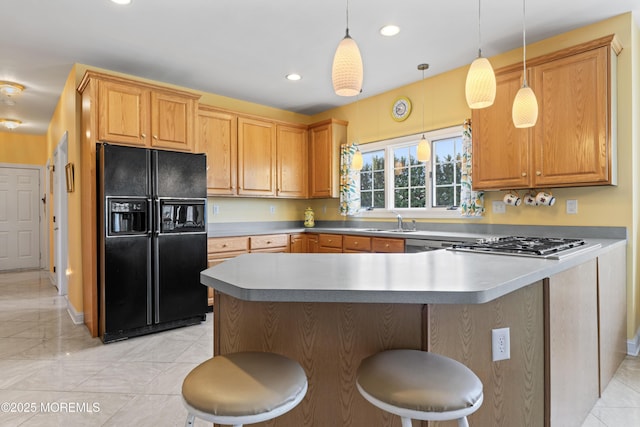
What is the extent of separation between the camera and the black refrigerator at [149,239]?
3.15 m

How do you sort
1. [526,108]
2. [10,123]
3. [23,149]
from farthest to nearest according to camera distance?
[23,149]
[10,123]
[526,108]

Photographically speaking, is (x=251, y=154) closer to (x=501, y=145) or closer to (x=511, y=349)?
(x=501, y=145)

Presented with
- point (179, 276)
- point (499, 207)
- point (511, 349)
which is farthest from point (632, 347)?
point (179, 276)

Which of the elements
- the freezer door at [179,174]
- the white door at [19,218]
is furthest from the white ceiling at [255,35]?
the white door at [19,218]

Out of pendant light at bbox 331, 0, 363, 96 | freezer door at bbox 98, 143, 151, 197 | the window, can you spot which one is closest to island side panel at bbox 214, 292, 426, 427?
pendant light at bbox 331, 0, 363, 96

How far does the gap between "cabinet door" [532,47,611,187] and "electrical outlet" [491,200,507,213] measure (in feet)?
1.68

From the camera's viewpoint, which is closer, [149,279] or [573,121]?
[573,121]

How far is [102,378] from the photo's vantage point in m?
2.48

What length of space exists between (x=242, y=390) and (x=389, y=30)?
292 centimetres

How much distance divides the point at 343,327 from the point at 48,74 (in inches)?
170

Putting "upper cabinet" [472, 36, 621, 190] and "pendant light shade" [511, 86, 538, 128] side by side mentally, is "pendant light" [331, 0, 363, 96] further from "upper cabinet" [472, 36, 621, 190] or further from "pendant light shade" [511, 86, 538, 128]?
"upper cabinet" [472, 36, 621, 190]

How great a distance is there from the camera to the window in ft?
13.0

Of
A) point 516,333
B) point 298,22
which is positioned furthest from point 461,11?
point 516,333

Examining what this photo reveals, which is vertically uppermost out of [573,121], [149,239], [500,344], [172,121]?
[172,121]
